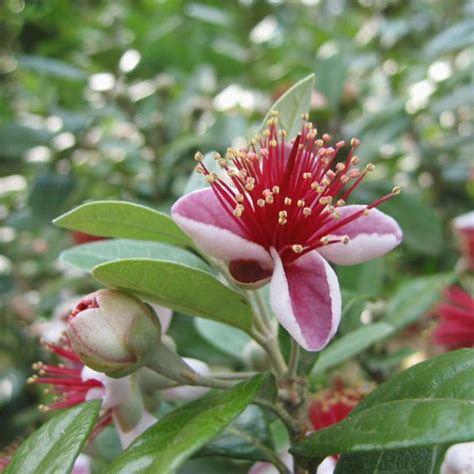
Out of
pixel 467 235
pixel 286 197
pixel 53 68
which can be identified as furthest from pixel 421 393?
pixel 53 68

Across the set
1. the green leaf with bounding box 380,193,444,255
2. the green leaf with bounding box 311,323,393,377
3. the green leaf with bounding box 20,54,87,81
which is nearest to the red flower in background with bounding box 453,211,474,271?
the green leaf with bounding box 380,193,444,255

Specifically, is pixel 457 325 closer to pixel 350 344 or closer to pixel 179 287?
pixel 350 344

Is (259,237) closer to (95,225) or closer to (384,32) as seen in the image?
(95,225)

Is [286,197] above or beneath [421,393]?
above

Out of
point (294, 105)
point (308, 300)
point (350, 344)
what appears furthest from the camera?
point (350, 344)

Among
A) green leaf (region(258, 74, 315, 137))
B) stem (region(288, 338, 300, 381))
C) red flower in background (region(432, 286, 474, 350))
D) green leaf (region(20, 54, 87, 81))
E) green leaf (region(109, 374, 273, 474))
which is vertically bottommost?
red flower in background (region(432, 286, 474, 350))

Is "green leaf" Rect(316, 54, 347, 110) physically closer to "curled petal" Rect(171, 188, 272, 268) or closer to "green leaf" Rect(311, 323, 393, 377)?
"green leaf" Rect(311, 323, 393, 377)

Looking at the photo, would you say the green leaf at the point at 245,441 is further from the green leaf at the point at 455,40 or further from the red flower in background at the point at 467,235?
the green leaf at the point at 455,40

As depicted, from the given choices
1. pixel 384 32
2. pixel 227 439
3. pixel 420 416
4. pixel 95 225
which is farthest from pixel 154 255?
pixel 384 32
